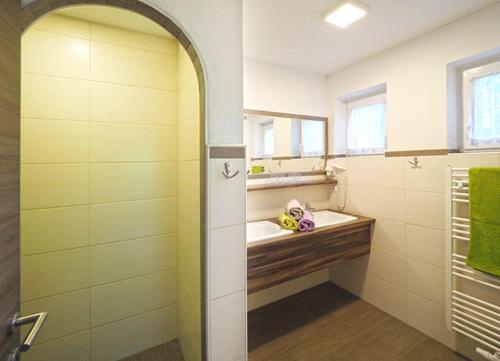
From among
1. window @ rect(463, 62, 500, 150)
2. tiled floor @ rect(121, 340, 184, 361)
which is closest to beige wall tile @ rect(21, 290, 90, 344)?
tiled floor @ rect(121, 340, 184, 361)

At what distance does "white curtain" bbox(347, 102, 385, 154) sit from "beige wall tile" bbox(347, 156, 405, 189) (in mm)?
180

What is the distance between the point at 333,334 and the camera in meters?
1.80

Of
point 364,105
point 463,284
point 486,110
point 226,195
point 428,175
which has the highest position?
point 364,105

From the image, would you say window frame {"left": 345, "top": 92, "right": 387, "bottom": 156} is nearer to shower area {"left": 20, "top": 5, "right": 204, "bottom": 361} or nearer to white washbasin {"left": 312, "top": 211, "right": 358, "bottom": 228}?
white washbasin {"left": 312, "top": 211, "right": 358, "bottom": 228}

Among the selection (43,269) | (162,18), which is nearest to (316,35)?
(162,18)

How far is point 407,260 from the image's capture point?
1.89 m

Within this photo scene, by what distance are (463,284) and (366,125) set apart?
4.99 ft

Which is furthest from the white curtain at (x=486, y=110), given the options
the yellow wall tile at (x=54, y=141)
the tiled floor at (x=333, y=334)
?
the yellow wall tile at (x=54, y=141)

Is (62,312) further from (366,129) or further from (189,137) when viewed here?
(366,129)

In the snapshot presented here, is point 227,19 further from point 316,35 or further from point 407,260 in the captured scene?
point 407,260

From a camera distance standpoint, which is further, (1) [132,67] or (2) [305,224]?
(2) [305,224]

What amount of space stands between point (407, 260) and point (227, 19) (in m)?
2.20

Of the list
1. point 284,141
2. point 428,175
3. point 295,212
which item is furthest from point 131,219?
point 428,175

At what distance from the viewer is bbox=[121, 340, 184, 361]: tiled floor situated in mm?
1617
